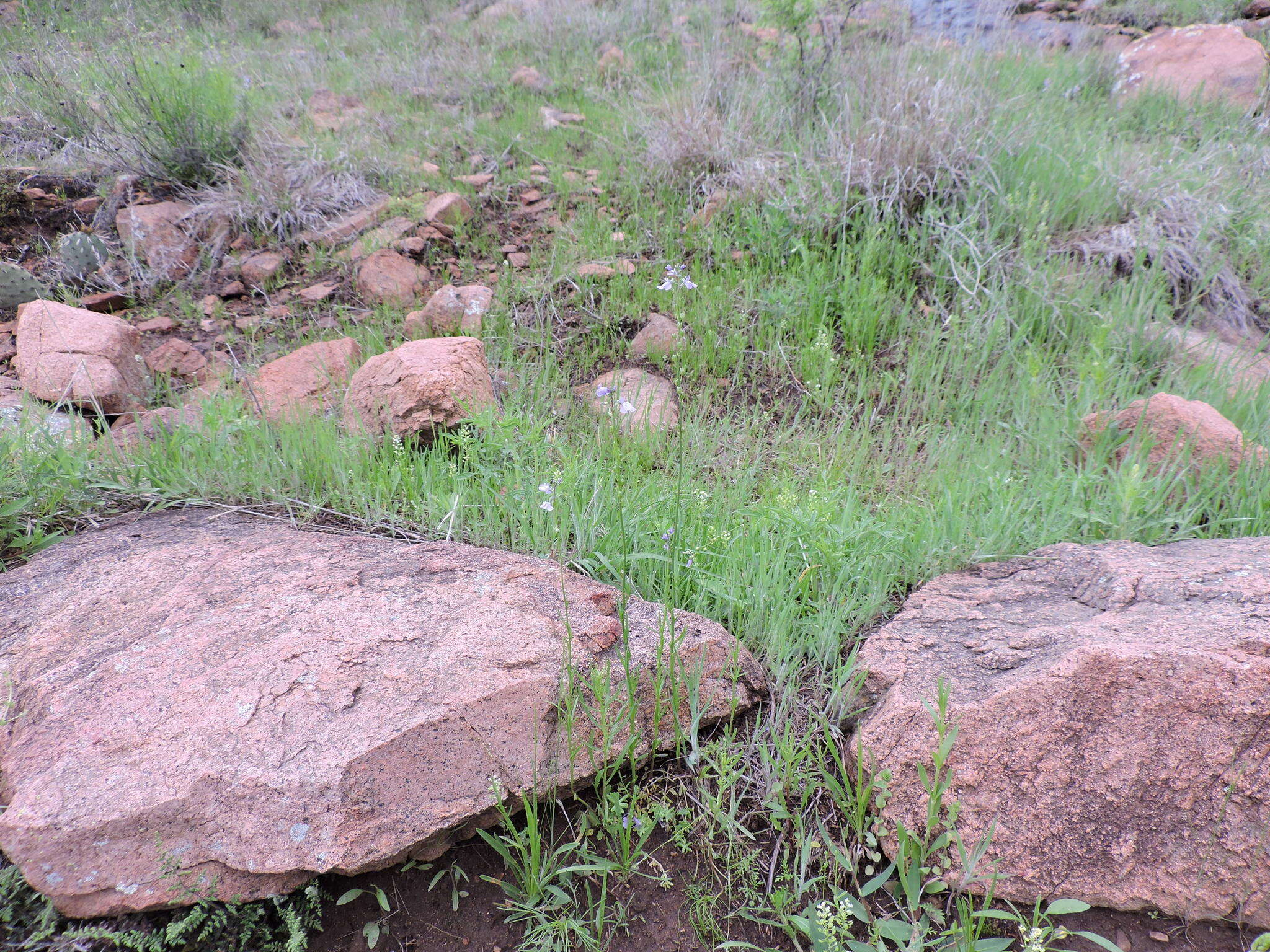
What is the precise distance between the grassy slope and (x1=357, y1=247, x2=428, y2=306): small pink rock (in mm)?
219

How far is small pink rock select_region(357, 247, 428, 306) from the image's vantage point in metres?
4.32

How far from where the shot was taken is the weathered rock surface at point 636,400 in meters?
3.15

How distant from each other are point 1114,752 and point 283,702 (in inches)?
69.9

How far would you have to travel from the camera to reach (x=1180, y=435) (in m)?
2.66

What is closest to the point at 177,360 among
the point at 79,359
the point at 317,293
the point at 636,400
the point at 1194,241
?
the point at 79,359

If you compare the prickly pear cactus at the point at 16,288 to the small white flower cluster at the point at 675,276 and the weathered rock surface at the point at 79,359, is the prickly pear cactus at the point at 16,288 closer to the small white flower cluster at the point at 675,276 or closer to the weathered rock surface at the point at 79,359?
the weathered rock surface at the point at 79,359

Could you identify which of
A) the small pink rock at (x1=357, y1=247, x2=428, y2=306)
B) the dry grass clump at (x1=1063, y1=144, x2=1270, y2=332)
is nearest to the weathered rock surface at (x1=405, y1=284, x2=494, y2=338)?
the small pink rock at (x1=357, y1=247, x2=428, y2=306)

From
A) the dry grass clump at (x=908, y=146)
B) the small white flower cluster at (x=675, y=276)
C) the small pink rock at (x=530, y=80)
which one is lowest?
the small white flower cluster at (x=675, y=276)

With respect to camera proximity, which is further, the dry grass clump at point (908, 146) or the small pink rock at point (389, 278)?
the small pink rock at point (389, 278)

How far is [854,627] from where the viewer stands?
204 cm

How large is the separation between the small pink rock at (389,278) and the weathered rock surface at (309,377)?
2.30 feet

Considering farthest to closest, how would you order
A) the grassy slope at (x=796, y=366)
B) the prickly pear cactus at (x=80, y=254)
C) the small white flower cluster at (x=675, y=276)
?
the prickly pear cactus at (x=80, y=254), the small white flower cluster at (x=675, y=276), the grassy slope at (x=796, y=366)

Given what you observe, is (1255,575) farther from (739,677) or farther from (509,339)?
(509,339)

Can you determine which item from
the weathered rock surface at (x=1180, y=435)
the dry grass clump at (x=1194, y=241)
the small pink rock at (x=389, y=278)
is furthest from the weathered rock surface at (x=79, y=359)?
the dry grass clump at (x=1194, y=241)
